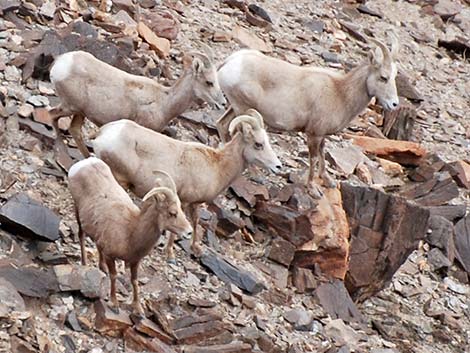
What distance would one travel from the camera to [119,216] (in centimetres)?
842

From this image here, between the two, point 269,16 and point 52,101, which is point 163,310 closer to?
point 52,101

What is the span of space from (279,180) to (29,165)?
10.5 ft

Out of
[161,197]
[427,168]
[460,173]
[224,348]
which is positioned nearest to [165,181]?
[161,197]

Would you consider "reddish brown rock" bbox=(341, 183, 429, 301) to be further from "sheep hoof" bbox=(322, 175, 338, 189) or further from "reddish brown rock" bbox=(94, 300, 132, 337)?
"reddish brown rock" bbox=(94, 300, 132, 337)

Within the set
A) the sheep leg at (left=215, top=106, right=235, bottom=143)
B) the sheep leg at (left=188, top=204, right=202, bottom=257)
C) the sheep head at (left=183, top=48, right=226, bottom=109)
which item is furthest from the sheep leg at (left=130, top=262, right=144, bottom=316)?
the sheep leg at (left=215, top=106, right=235, bottom=143)

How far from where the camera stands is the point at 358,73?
11.6m

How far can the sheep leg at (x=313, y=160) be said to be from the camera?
11.5m

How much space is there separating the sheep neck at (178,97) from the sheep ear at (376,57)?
2146 mm

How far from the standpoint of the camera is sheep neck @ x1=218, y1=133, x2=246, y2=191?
9.81 m

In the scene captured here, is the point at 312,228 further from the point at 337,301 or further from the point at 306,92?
the point at 306,92

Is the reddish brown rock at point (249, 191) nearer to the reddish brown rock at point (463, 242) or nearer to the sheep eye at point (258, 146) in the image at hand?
the sheep eye at point (258, 146)

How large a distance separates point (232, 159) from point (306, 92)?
180cm

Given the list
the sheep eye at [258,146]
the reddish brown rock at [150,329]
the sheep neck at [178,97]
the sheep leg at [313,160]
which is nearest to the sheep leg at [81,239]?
the reddish brown rock at [150,329]

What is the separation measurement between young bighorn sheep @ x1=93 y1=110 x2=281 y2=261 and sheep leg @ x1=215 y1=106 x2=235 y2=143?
5.16 feet
